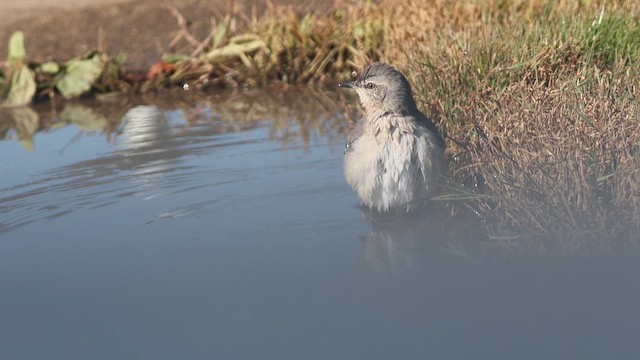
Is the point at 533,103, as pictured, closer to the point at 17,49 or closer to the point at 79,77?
the point at 79,77

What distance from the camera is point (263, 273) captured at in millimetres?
6520

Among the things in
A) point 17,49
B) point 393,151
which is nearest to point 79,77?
point 17,49

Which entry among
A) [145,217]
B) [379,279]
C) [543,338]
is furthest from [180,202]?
[543,338]

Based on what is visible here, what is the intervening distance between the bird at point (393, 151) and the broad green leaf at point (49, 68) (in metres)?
6.16

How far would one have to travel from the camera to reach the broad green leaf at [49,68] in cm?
1271

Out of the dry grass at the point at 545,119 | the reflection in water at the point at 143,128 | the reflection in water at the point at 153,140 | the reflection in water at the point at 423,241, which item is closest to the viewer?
the dry grass at the point at 545,119

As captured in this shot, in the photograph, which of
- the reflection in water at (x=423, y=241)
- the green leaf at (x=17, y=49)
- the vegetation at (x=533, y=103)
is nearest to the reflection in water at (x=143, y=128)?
the green leaf at (x=17, y=49)

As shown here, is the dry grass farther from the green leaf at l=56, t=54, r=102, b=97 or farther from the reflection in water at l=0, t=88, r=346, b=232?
the green leaf at l=56, t=54, r=102, b=97

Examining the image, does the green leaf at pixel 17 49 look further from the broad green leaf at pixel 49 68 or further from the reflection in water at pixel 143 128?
the reflection in water at pixel 143 128

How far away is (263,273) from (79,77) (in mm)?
6757

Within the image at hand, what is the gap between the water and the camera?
5.53 metres

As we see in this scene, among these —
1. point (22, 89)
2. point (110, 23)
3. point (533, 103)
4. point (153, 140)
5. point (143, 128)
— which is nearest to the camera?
point (533, 103)

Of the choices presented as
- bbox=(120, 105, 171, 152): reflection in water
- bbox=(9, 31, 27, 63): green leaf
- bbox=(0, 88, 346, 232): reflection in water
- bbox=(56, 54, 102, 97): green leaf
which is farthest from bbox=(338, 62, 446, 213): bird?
bbox=(9, 31, 27, 63): green leaf

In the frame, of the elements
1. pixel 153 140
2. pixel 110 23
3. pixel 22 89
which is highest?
pixel 110 23
